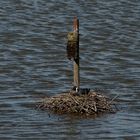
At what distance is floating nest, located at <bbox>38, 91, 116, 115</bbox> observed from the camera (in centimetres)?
1464

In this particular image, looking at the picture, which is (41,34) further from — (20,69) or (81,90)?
(81,90)

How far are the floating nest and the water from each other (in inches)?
7.8

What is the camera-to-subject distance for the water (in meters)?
14.0

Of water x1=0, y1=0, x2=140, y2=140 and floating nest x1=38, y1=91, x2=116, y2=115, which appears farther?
floating nest x1=38, y1=91, x2=116, y2=115

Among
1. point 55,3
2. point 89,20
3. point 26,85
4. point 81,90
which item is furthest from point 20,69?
point 55,3

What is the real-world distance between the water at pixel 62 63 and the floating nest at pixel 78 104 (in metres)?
0.20

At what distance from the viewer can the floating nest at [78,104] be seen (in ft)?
48.0

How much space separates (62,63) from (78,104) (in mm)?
5182

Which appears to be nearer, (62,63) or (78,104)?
(78,104)

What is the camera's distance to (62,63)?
1975 cm

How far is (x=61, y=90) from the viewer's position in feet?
55.2

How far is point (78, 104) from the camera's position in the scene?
14641 millimetres

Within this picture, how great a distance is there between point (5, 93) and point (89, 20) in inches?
411

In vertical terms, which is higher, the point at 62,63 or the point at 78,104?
the point at 78,104
